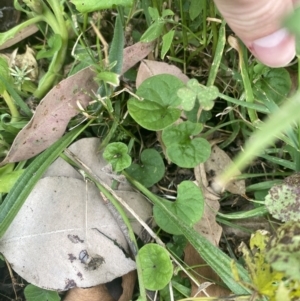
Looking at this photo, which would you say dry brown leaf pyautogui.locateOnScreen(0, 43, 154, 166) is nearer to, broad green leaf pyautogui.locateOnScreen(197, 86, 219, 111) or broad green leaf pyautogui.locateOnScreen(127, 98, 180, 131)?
broad green leaf pyautogui.locateOnScreen(127, 98, 180, 131)

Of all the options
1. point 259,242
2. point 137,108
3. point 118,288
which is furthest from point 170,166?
point 259,242

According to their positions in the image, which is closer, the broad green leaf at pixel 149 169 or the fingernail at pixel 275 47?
the fingernail at pixel 275 47

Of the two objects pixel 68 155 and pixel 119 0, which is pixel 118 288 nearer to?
pixel 68 155

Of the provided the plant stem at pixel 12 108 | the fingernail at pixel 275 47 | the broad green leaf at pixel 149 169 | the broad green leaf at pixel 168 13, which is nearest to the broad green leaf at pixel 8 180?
the plant stem at pixel 12 108

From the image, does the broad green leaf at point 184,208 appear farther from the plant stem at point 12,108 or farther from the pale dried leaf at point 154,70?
the plant stem at point 12,108

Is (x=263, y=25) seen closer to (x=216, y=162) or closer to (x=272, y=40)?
(x=272, y=40)

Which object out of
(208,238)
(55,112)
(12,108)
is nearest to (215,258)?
(208,238)
